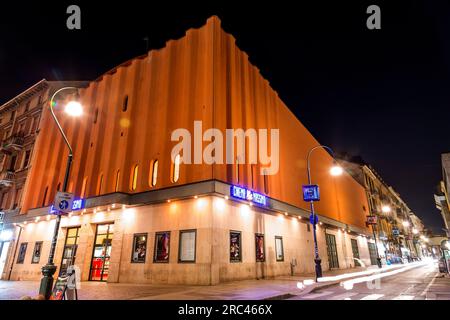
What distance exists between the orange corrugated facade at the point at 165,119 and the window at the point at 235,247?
3308 millimetres

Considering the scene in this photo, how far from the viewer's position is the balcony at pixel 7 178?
29844 mm

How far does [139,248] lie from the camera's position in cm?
1783

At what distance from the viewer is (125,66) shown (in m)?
24.8

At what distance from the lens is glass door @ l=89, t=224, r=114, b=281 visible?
19406 mm

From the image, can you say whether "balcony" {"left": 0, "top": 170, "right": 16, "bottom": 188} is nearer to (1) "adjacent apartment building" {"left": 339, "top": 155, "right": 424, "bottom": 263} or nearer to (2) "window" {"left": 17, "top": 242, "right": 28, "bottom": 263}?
(2) "window" {"left": 17, "top": 242, "right": 28, "bottom": 263}

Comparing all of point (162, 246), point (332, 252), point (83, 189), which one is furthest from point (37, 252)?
point (332, 252)

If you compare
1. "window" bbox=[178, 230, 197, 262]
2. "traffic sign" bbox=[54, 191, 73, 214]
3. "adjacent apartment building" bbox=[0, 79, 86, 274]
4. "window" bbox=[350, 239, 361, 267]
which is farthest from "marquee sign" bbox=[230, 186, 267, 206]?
"window" bbox=[350, 239, 361, 267]

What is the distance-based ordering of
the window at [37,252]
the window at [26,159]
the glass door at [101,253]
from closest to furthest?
the glass door at [101,253]
the window at [37,252]
the window at [26,159]

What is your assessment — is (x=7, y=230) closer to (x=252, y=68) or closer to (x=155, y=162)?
(x=155, y=162)

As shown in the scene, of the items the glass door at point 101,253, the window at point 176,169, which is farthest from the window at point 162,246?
the glass door at point 101,253

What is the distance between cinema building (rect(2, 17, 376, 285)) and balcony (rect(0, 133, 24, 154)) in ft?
12.3

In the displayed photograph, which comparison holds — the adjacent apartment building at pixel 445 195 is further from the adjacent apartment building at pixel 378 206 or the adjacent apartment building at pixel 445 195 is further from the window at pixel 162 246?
the window at pixel 162 246

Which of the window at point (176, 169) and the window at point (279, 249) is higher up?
the window at point (176, 169)

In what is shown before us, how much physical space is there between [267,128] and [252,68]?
5.35 meters
